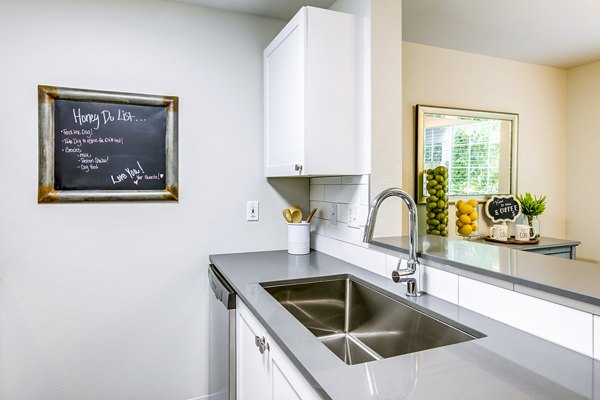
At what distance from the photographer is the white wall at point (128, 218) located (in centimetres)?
179

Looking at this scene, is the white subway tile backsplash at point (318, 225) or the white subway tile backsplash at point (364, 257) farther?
the white subway tile backsplash at point (318, 225)

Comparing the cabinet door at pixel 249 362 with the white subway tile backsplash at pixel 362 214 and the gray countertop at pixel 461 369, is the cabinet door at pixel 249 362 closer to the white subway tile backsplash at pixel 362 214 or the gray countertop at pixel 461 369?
the gray countertop at pixel 461 369

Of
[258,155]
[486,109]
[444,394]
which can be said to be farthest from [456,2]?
[444,394]

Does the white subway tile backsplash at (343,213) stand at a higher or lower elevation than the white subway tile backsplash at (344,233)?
higher

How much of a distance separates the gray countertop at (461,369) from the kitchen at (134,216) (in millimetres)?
903

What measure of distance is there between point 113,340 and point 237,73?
1557 millimetres

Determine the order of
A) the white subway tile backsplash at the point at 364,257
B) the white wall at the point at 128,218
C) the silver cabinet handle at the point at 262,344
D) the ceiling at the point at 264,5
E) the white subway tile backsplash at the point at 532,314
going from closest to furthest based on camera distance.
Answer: the white subway tile backsplash at the point at 532,314 → the silver cabinet handle at the point at 262,344 → the white subway tile backsplash at the point at 364,257 → the white wall at the point at 128,218 → the ceiling at the point at 264,5

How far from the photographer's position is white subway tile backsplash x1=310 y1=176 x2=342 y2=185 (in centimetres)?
205

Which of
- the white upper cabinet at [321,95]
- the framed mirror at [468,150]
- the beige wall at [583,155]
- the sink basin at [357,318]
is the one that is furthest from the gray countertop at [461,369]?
the beige wall at [583,155]

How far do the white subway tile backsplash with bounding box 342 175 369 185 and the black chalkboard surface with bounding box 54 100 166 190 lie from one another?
950mm

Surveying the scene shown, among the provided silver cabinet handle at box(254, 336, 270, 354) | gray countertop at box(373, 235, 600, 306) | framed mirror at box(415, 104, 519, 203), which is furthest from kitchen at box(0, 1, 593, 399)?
framed mirror at box(415, 104, 519, 203)

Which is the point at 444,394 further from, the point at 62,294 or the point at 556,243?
the point at 556,243

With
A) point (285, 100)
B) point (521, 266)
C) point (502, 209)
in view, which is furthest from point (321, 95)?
point (502, 209)

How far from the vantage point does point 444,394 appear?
76cm
